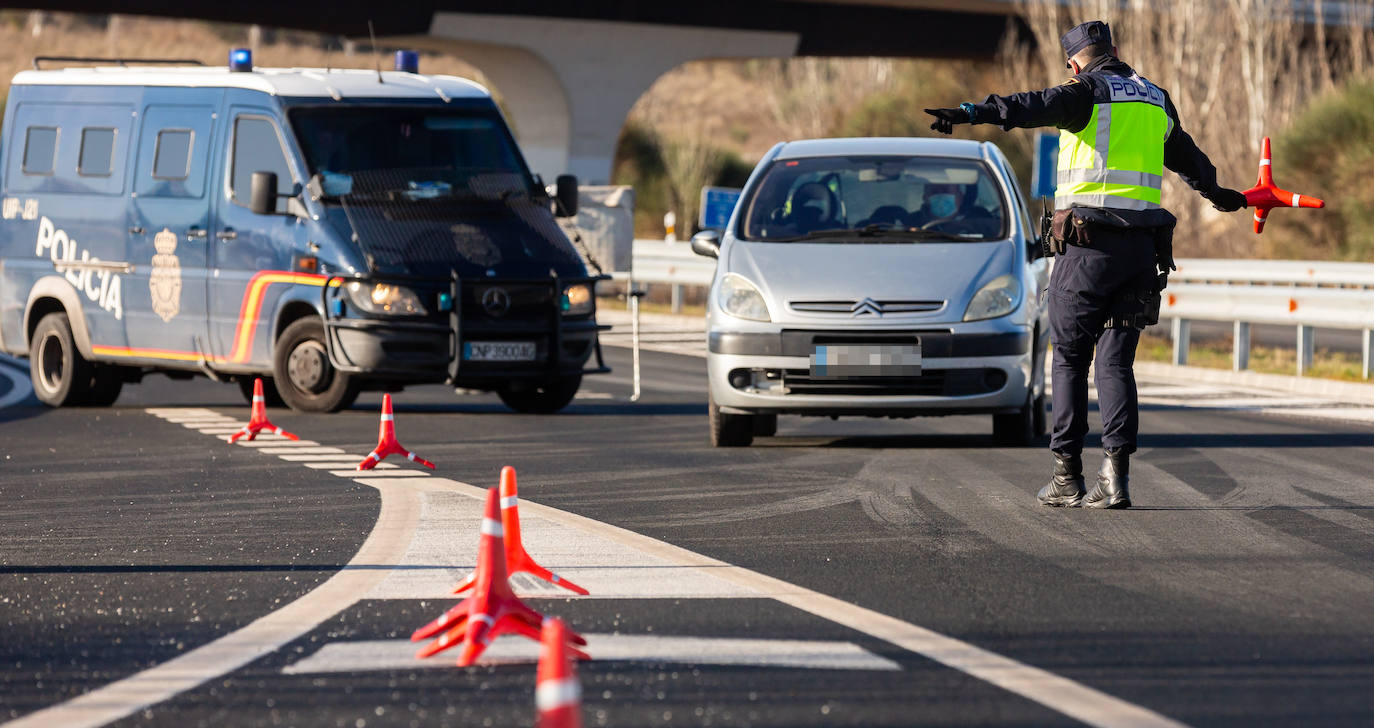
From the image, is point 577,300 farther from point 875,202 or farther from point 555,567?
point 555,567

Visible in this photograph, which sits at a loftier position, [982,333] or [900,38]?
[900,38]

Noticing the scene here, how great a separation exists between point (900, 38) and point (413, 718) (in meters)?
41.7

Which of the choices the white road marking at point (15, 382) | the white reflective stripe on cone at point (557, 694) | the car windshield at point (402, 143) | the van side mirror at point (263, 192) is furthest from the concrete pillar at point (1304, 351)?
the white reflective stripe on cone at point (557, 694)

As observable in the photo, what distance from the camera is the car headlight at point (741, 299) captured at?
11.7m

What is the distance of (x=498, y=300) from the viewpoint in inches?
555

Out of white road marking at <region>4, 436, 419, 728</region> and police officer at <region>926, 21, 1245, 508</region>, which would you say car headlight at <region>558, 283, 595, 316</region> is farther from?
white road marking at <region>4, 436, 419, 728</region>

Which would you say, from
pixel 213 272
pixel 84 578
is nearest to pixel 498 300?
pixel 213 272

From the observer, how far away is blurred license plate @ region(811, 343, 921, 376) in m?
11.5

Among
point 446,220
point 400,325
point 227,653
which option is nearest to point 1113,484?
point 227,653

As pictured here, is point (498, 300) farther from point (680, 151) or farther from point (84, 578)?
point (680, 151)

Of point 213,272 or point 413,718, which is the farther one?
point 213,272

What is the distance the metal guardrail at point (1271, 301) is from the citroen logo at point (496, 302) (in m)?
7.20

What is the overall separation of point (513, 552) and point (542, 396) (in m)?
8.08

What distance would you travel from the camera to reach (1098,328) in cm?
962
